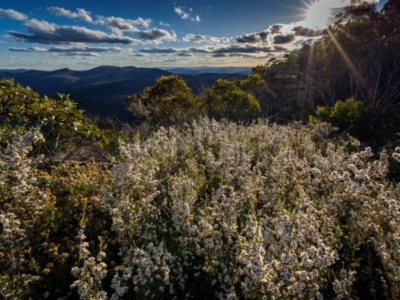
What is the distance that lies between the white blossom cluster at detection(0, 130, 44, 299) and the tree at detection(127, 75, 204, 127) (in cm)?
1497

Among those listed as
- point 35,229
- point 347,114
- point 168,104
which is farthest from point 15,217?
point 168,104

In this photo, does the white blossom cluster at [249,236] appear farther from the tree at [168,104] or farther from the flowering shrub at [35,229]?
the tree at [168,104]

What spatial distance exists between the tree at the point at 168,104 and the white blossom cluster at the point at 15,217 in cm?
1497

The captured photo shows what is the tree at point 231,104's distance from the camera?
24188 mm

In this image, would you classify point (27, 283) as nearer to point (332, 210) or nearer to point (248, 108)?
point (332, 210)

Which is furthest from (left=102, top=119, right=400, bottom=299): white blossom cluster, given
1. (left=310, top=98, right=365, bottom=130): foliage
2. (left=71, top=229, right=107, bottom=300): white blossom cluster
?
(left=310, top=98, right=365, bottom=130): foliage

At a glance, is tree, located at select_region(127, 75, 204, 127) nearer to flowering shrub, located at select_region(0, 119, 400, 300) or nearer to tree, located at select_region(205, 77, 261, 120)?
tree, located at select_region(205, 77, 261, 120)

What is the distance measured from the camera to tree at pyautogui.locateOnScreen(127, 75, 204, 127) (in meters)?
20.7

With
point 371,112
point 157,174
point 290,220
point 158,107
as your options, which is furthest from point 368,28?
point 290,220

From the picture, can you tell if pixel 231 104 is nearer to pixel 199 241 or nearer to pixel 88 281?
pixel 199 241

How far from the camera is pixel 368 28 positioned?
2052 centimetres

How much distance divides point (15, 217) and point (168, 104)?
17.6 metres

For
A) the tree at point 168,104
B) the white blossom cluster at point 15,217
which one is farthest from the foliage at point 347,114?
the white blossom cluster at point 15,217

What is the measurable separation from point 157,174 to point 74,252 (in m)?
2.72
